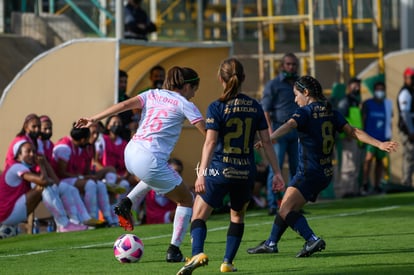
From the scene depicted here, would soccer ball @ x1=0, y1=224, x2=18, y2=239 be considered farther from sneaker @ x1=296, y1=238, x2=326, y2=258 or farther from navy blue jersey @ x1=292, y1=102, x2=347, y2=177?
sneaker @ x1=296, y1=238, x2=326, y2=258

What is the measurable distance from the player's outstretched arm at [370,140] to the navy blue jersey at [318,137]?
12cm

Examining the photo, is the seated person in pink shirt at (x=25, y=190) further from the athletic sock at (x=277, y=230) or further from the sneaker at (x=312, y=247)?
the sneaker at (x=312, y=247)

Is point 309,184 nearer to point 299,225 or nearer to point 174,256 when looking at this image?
point 299,225

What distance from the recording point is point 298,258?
38.2ft

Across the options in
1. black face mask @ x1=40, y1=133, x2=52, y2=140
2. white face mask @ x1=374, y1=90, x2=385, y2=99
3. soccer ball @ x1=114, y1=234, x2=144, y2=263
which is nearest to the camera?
soccer ball @ x1=114, y1=234, x2=144, y2=263

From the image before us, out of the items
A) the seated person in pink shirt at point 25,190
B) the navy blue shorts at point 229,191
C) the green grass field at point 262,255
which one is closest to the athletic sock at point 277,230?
the green grass field at point 262,255

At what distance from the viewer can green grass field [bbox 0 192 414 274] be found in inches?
431

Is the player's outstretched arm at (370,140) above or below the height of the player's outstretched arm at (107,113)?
below

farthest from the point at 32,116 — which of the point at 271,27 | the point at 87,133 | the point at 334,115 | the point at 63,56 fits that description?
the point at 271,27

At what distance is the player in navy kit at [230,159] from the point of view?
1047 centimetres

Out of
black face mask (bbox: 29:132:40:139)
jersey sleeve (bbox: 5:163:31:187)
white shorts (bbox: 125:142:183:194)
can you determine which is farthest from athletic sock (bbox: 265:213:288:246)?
black face mask (bbox: 29:132:40:139)

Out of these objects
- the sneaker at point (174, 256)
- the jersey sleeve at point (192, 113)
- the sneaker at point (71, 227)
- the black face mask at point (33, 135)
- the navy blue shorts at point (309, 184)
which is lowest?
the sneaker at point (71, 227)

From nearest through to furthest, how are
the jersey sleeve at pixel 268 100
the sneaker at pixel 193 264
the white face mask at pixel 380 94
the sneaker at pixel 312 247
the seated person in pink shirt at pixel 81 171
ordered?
1. the sneaker at pixel 193 264
2. the sneaker at pixel 312 247
3. the seated person in pink shirt at pixel 81 171
4. the jersey sleeve at pixel 268 100
5. the white face mask at pixel 380 94

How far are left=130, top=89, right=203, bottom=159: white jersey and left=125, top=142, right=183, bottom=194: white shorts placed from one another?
59mm
